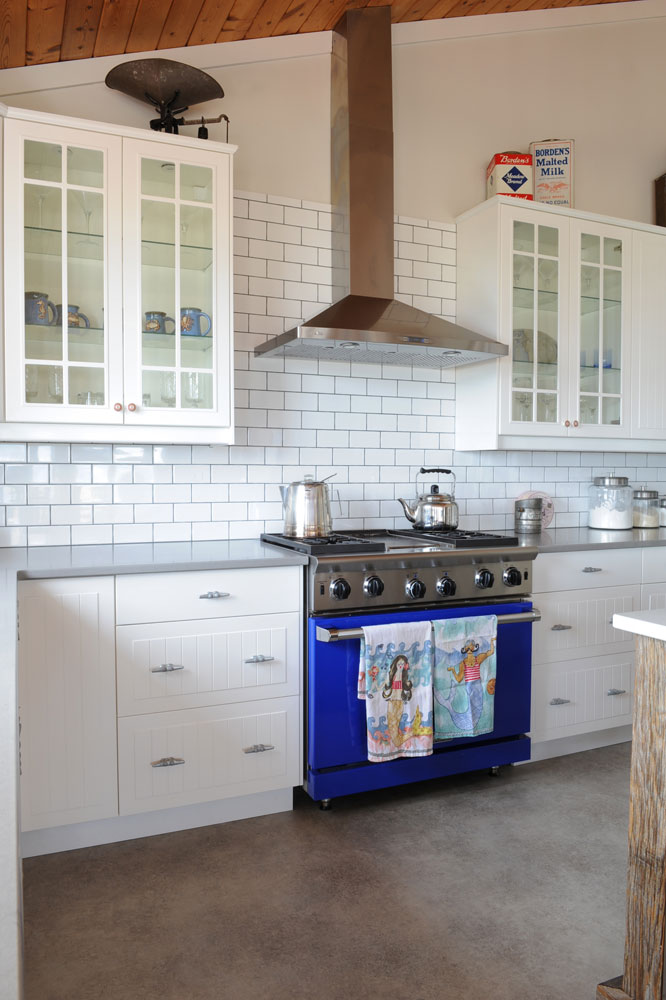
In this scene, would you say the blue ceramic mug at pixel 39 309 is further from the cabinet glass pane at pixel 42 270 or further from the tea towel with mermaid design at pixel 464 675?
the tea towel with mermaid design at pixel 464 675

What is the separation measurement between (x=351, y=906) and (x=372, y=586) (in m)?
1.01

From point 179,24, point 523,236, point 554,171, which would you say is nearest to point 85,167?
point 179,24

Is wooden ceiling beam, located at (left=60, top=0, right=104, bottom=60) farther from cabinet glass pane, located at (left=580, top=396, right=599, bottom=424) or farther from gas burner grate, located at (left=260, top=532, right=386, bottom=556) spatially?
cabinet glass pane, located at (left=580, top=396, right=599, bottom=424)

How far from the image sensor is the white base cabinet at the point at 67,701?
228 cm

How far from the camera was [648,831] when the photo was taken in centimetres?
155

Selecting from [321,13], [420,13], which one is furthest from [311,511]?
[420,13]

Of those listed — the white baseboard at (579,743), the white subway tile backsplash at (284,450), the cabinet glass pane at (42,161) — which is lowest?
the white baseboard at (579,743)

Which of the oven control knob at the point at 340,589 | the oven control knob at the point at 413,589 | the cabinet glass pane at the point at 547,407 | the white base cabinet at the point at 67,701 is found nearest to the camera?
the white base cabinet at the point at 67,701

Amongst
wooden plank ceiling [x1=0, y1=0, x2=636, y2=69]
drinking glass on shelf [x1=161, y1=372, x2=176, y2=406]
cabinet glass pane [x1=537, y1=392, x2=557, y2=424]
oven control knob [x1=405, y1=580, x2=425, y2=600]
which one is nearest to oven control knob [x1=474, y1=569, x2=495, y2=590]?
oven control knob [x1=405, y1=580, x2=425, y2=600]

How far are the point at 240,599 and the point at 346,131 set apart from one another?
2.11m

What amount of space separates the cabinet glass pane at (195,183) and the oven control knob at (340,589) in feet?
4.97

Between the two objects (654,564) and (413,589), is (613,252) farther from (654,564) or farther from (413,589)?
(413,589)

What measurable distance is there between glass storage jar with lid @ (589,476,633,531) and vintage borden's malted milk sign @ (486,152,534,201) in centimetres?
150

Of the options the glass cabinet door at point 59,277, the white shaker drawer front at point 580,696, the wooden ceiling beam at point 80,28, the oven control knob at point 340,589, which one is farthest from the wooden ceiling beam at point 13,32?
the white shaker drawer front at point 580,696
